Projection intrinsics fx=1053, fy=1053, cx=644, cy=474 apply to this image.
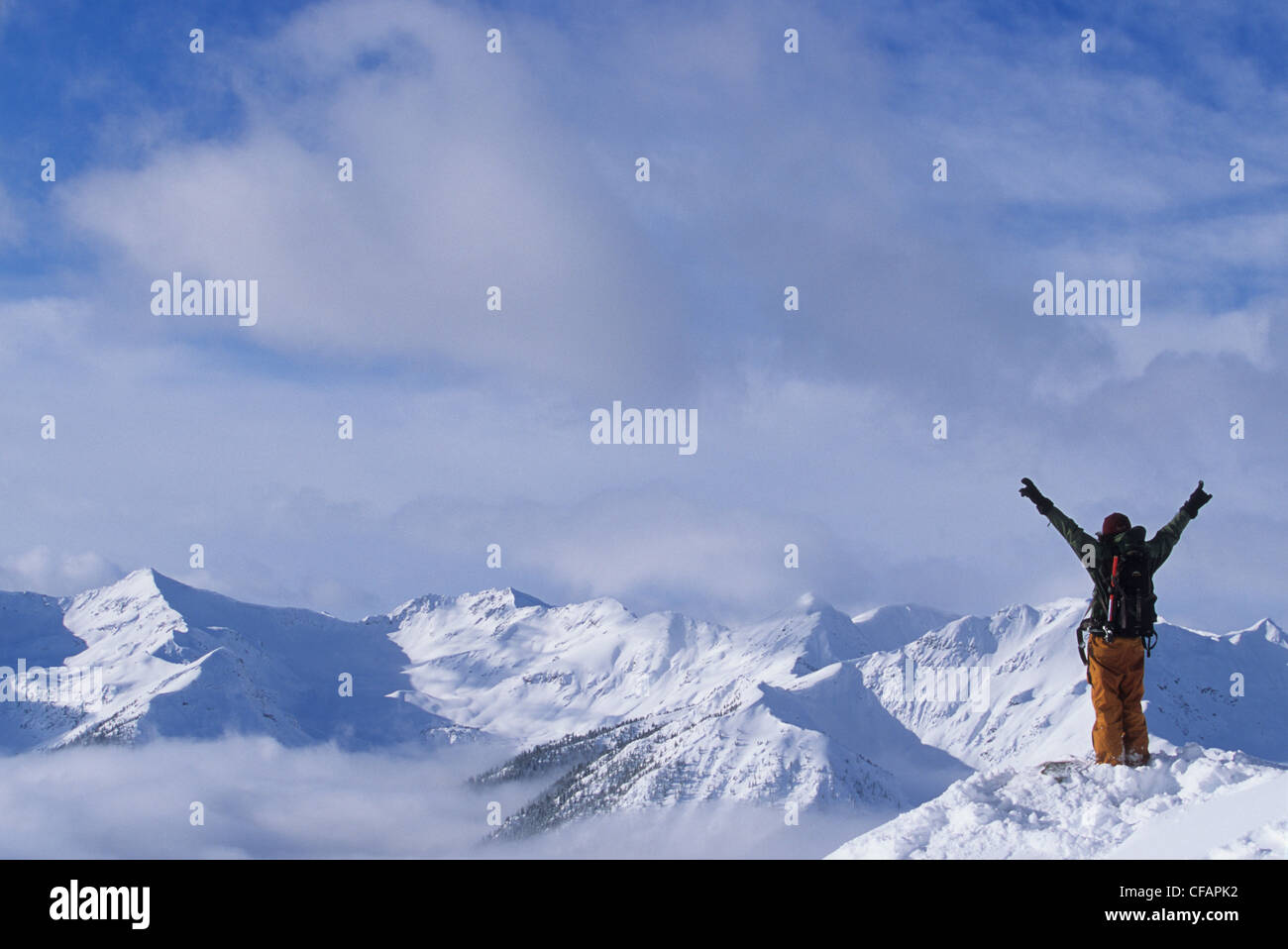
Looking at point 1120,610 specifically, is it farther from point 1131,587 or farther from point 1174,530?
point 1174,530

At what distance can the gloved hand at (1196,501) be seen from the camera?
18.1 meters

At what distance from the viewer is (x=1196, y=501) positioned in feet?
59.7

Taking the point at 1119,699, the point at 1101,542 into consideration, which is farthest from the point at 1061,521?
the point at 1119,699

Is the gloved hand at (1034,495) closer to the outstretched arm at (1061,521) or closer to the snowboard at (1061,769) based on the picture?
the outstretched arm at (1061,521)

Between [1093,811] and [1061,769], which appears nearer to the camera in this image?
[1093,811]

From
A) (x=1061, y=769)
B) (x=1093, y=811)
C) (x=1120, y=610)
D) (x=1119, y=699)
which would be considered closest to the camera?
(x=1093, y=811)

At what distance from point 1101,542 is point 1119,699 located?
274cm

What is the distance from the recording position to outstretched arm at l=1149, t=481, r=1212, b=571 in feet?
59.3

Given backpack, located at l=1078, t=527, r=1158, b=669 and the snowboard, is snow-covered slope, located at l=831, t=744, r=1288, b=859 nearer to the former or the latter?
the snowboard

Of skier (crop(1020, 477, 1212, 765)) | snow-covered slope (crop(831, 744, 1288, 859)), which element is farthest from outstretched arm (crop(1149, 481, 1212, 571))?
snow-covered slope (crop(831, 744, 1288, 859))

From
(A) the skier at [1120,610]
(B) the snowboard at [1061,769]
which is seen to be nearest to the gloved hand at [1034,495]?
(A) the skier at [1120,610]
